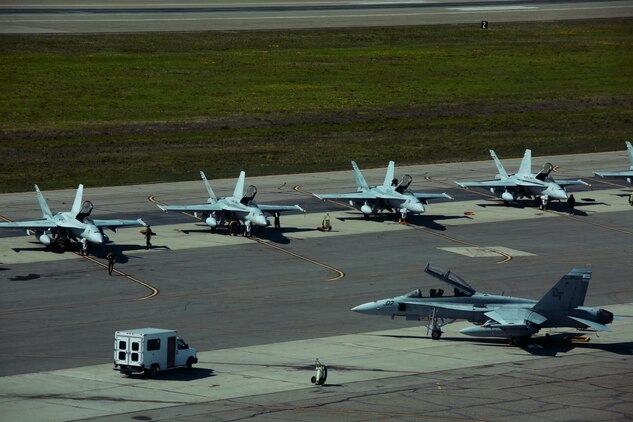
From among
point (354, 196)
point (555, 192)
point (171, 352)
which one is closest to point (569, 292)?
point (171, 352)

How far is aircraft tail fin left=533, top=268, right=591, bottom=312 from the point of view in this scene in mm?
56250

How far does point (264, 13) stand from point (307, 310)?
123 meters

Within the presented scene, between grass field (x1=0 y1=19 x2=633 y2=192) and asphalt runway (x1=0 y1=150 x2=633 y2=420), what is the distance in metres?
13.5

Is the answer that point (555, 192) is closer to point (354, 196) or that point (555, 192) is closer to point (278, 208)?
point (354, 196)

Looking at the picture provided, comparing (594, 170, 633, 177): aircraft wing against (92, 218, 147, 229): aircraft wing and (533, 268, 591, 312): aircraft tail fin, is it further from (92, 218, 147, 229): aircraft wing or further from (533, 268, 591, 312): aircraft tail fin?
(533, 268, 591, 312): aircraft tail fin

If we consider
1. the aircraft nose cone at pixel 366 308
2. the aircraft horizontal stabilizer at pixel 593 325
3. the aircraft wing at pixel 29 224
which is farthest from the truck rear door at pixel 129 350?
the aircraft wing at pixel 29 224

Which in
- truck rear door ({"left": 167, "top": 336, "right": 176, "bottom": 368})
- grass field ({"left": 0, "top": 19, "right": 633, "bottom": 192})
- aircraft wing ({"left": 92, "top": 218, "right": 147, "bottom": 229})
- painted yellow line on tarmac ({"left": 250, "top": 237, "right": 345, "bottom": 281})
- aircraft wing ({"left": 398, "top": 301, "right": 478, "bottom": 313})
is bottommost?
truck rear door ({"left": 167, "top": 336, "right": 176, "bottom": 368})

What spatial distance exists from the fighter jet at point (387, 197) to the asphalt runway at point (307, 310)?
1180 mm

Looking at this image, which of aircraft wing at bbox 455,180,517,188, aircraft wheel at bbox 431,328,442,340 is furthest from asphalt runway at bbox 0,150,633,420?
aircraft wing at bbox 455,180,517,188

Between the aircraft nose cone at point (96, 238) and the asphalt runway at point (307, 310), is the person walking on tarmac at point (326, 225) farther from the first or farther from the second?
the aircraft nose cone at point (96, 238)

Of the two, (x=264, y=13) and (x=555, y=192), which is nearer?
(x=555, y=192)

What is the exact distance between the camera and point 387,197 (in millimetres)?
88375

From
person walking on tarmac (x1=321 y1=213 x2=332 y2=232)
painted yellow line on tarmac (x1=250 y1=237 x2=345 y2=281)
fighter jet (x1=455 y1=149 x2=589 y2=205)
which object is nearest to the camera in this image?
painted yellow line on tarmac (x1=250 y1=237 x2=345 y2=281)

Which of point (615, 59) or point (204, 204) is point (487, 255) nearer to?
point (204, 204)
